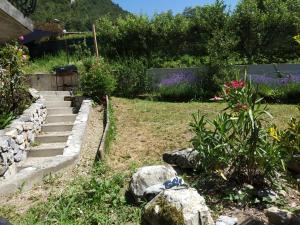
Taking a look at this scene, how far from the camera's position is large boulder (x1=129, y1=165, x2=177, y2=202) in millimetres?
5156

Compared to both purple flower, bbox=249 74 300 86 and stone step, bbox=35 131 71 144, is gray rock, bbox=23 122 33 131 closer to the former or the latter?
stone step, bbox=35 131 71 144

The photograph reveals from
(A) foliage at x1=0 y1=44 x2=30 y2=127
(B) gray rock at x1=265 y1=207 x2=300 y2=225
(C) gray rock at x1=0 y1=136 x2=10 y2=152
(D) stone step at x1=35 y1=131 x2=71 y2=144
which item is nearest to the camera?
(B) gray rock at x1=265 y1=207 x2=300 y2=225

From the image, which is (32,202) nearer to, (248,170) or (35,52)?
(248,170)

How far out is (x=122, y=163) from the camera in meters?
7.09

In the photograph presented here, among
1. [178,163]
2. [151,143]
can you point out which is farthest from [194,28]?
[178,163]

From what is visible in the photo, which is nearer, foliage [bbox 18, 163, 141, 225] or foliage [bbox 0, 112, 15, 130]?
foliage [bbox 18, 163, 141, 225]

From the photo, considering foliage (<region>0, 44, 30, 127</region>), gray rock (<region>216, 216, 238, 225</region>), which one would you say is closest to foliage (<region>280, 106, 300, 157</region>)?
gray rock (<region>216, 216, 238, 225</region>)

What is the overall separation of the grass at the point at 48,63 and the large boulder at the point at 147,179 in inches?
421

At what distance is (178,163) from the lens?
6270 mm

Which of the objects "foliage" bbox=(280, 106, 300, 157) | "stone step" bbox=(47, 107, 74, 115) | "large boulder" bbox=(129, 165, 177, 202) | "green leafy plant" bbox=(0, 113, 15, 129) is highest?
"foliage" bbox=(280, 106, 300, 157)

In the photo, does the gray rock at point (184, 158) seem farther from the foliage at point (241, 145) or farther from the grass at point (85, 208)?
the grass at point (85, 208)

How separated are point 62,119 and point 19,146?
9.38ft

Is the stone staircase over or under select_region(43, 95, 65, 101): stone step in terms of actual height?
under

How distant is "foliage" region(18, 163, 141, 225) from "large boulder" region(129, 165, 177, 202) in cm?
17
